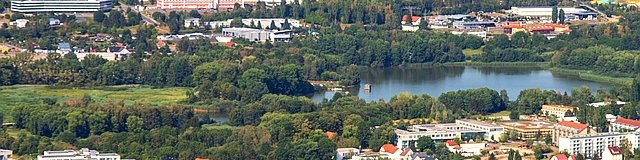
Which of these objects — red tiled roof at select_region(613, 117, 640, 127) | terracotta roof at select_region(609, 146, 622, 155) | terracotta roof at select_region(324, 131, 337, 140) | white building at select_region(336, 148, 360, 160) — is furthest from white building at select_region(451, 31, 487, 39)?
white building at select_region(336, 148, 360, 160)

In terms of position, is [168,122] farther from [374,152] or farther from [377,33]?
[377,33]

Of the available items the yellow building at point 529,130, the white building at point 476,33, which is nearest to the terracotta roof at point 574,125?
the yellow building at point 529,130

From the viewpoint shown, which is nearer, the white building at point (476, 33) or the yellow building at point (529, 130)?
the yellow building at point (529, 130)

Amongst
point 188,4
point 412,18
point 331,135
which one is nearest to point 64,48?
point 188,4

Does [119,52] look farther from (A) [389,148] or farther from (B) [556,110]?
(A) [389,148]

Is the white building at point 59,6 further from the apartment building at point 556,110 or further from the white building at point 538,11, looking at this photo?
the apartment building at point 556,110
